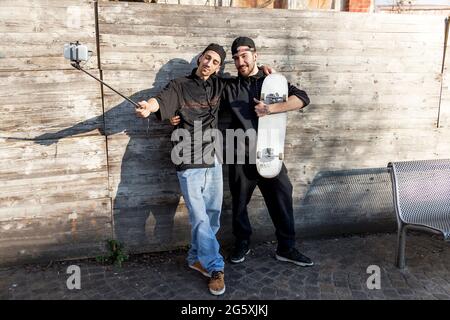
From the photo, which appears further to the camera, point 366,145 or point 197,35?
point 366,145

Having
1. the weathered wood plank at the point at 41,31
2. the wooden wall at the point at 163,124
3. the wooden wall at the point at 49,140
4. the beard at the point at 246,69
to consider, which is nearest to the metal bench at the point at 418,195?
the wooden wall at the point at 163,124

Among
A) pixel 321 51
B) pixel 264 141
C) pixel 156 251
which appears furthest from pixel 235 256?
pixel 321 51

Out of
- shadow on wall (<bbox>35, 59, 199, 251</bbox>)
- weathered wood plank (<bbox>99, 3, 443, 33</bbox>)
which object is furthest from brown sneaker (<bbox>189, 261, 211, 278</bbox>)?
weathered wood plank (<bbox>99, 3, 443, 33</bbox>)

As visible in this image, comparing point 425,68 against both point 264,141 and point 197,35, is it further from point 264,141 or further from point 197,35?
point 197,35

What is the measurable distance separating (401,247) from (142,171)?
261 cm

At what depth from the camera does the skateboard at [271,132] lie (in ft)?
12.4

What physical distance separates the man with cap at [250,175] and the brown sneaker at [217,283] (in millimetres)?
493

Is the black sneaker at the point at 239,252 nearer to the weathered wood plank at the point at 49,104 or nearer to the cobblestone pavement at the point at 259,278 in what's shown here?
the cobblestone pavement at the point at 259,278

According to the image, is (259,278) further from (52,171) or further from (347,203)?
(52,171)

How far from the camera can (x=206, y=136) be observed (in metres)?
3.73

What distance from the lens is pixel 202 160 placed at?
3670mm

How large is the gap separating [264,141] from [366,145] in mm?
1452

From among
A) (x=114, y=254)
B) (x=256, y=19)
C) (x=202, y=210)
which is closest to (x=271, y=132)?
(x=202, y=210)

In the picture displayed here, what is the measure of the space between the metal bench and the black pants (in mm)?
1011
